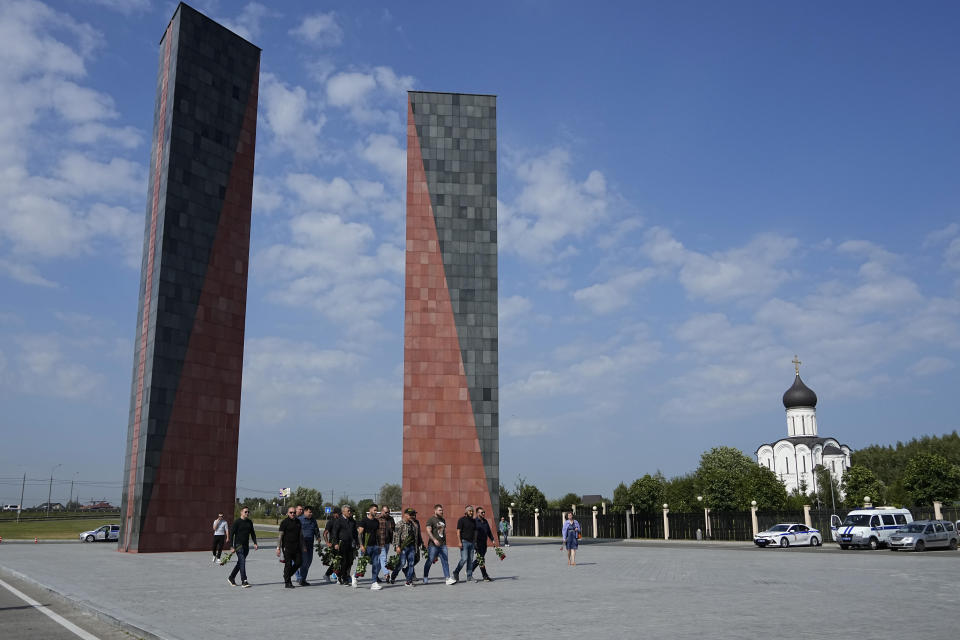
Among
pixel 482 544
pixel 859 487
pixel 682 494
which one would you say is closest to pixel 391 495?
pixel 682 494

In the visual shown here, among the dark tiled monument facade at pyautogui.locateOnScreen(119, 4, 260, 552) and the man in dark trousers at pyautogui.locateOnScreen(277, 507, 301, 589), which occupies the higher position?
the dark tiled monument facade at pyautogui.locateOnScreen(119, 4, 260, 552)

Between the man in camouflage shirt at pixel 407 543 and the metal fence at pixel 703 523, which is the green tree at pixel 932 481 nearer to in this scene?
the metal fence at pixel 703 523

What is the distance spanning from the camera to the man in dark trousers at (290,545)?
18.5 m

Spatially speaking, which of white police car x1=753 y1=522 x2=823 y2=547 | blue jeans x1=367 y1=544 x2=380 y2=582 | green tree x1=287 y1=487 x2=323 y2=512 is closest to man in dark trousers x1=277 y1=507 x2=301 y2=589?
blue jeans x1=367 y1=544 x2=380 y2=582

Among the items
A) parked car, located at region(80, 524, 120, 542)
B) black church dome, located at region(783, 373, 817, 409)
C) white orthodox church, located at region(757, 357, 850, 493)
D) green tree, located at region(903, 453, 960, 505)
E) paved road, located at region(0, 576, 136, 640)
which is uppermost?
black church dome, located at region(783, 373, 817, 409)

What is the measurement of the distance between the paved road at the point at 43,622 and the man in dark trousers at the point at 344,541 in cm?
645

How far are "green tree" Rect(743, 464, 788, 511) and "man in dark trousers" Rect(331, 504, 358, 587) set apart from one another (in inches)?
2643

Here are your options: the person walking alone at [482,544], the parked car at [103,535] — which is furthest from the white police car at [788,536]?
the parked car at [103,535]

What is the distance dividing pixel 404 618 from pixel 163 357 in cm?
3352

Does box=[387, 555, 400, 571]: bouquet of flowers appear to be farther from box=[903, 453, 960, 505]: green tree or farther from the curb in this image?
box=[903, 453, 960, 505]: green tree

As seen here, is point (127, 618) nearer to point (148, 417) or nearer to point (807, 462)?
point (148, 417)

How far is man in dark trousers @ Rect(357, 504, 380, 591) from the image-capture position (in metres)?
18.8

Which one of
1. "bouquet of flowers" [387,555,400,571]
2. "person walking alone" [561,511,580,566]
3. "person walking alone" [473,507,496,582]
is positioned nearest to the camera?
"bouquet of flowers" [387,555,400,571]

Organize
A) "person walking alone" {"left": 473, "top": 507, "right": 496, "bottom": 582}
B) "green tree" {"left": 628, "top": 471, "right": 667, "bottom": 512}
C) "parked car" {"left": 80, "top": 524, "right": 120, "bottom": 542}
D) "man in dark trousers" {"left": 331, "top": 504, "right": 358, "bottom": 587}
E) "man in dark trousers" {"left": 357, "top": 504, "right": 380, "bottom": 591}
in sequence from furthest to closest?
"green tree" {"left": 628, "top": 471, "right": 667, "bottom": 512}, "parked car" {"left": 80, "top": 524, "right": 120, "bottom": 542}, "person walking alone" {"left": 473, "top": 507, "right": 496, "bottom": 582}, "man in dark trousers" {"left": 331, "top": 504, "right": 358, "bottom": 587}, "man in dark trousers" {"left": 357, "top": 504, "right": 380, "bottom": 591}
